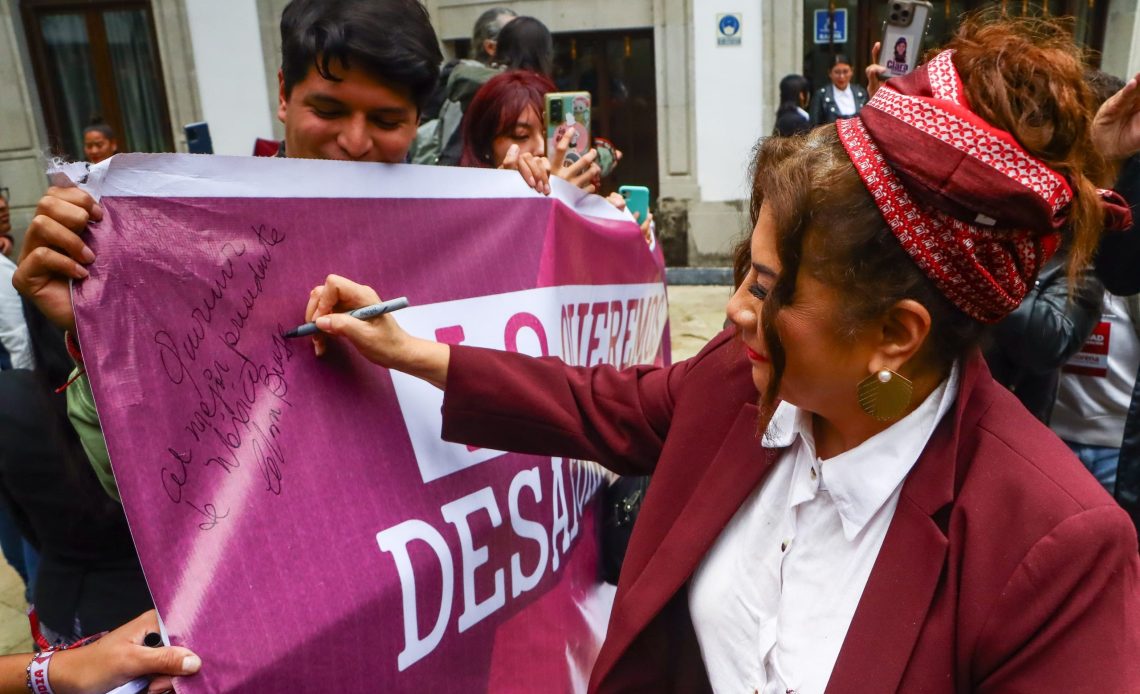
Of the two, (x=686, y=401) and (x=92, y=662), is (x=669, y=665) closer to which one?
(x=686, y=401)

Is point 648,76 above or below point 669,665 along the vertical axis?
above

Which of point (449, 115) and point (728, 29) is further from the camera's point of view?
point (728, 29)

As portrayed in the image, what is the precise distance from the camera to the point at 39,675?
1.01 metres

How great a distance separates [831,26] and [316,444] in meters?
8.73

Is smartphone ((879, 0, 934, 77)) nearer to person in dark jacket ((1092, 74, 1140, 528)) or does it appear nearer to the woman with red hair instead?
person in dark jacket ((1092, 74, 1140, 528))

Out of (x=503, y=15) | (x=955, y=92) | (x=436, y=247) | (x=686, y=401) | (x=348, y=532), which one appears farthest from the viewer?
(x=503, y=15)

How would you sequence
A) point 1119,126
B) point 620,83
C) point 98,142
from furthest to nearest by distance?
point 620,83 < point 98,142 < point 1119,126

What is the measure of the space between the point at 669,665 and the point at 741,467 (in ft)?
1.18

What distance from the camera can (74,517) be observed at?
1370 mm

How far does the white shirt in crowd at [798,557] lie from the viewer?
1098mm

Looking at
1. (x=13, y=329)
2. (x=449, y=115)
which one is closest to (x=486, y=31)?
(x=449, y=115)

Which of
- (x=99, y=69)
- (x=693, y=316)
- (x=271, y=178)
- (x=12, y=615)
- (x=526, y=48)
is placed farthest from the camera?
(x=99, y=69)

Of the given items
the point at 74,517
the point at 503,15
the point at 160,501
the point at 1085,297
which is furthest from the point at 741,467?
the point at 503,15
